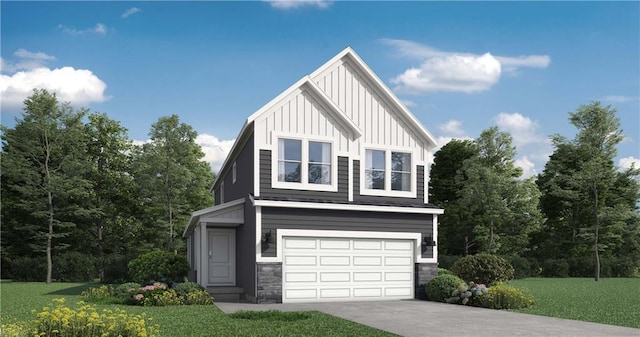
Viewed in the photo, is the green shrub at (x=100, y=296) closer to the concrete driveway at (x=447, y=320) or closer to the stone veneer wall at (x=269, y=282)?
the concrete driveway at (x=447, y=320)

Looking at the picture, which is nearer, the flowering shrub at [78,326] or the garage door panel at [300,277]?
the flowering shrub at [78,326]

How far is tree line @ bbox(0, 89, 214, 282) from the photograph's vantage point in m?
36.2

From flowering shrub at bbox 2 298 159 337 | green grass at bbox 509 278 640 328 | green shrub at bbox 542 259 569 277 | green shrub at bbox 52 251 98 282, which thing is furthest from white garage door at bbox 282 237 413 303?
green shrub at bbox 542 259 569 277

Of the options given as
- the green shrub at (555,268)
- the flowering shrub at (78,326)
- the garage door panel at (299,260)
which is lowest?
the green shrub at (555,268)

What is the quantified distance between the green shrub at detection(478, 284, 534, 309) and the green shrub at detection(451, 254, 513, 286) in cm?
297

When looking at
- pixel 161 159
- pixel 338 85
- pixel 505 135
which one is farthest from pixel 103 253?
pixel 505 135

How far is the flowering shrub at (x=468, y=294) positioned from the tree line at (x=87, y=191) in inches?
842

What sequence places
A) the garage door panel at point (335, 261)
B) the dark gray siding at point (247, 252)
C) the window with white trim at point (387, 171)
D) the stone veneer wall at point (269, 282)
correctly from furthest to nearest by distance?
1. the window with white trim at point (387, 171)
2. the garage door panel at point (335, 261)
3. the dark gray siding at point (247, 252)
4. the stone veneer wall at point (269, 282)

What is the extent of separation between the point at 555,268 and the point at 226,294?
29269 millimetres

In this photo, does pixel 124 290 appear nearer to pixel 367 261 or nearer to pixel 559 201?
pixel 367 261

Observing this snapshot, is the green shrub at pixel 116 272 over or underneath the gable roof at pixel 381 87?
underneath

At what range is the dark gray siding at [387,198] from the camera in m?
22.1

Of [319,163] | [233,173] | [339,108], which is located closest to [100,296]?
[233,173]

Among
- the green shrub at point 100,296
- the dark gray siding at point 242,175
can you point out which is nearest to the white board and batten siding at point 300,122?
the dark gray siding at point 242,175
